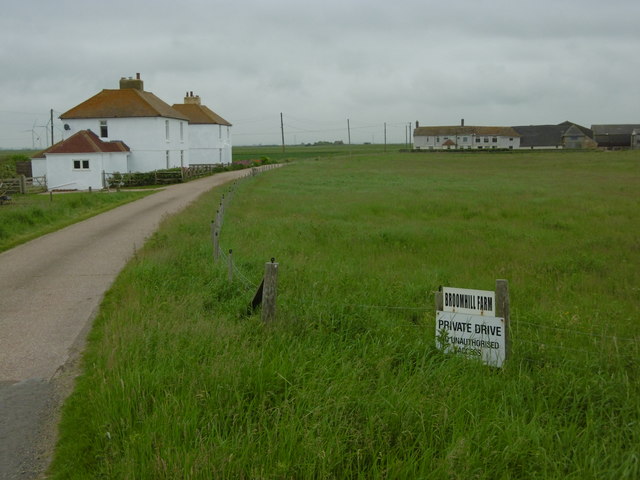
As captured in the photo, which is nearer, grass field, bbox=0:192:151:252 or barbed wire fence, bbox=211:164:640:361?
barbed wire fence, bbox=211:164:640:361

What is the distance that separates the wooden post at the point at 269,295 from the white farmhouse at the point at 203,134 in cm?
5499

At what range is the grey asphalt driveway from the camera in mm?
5367

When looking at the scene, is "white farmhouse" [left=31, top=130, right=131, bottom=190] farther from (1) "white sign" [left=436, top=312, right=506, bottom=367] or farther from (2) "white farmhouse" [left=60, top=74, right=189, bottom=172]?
(1) "white sign" [left=436, top=312, right=506, bottom=367]

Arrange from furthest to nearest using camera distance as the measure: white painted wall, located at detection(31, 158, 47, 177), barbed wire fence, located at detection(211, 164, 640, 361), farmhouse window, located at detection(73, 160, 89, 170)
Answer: white painted wall, located at detection(31, 158, 47, 177), farmhouse window, located at detection(73, 160, 89, 170), barbed wire fence, located at detection(211, 164, 640, 361)

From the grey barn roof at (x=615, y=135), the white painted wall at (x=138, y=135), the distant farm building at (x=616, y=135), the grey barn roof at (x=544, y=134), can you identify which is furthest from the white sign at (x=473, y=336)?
the grey barn roof at (x=544, y=134)


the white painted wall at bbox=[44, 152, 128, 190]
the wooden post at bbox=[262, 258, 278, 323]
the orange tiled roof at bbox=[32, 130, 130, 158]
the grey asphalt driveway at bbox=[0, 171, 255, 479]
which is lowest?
the grey asphalt driveway at bbox=[0, 171, 255, 479]

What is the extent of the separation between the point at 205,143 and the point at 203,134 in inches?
35.2

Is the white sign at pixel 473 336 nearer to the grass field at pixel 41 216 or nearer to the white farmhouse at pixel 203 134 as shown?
the grass field at pixel 41 216

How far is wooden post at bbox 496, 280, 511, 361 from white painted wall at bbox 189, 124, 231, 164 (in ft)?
186

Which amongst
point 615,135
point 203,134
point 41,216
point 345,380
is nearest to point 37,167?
point 203,134

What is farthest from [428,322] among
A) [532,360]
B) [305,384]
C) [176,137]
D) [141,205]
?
[176,137]

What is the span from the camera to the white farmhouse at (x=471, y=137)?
409 ft

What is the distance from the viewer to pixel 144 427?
4848 millimetres

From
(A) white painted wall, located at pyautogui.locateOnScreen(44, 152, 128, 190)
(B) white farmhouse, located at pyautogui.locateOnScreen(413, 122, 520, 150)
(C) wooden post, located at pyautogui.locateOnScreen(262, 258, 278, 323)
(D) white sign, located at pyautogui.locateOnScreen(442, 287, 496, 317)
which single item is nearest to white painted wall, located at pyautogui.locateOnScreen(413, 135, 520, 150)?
(B) white farmhouse, located at pyautogui.locateOnScreen(413, 122, 520, 150)
